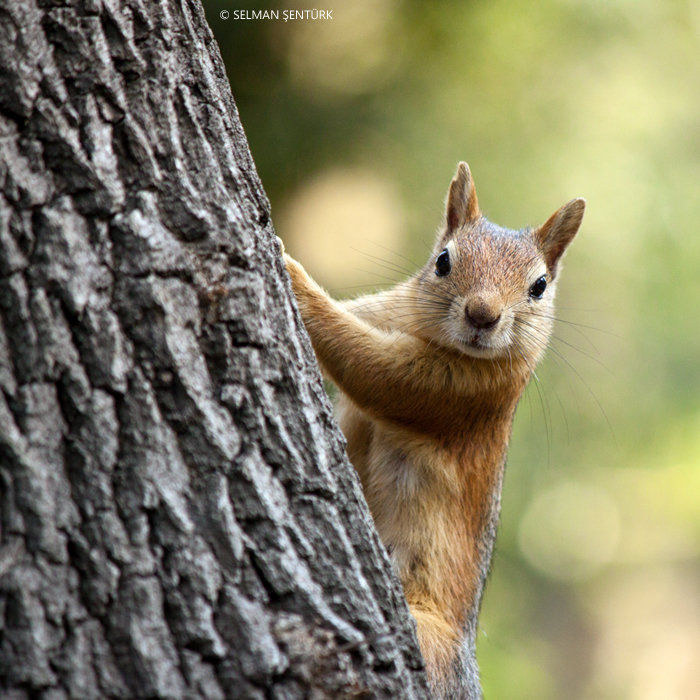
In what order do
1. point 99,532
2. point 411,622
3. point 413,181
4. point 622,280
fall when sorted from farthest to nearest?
point 622,280 → point 413,181 → point 411,622 → point 99,532

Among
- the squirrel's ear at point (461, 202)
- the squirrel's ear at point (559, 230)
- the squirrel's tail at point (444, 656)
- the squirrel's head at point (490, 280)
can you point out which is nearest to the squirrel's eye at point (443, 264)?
the squirrel's head at point (490, 280)

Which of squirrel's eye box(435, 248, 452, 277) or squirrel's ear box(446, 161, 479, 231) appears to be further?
squirrel's ear box(446, 161, 479, 231)

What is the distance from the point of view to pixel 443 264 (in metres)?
3.94

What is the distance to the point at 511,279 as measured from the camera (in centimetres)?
383

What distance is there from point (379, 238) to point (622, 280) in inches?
112

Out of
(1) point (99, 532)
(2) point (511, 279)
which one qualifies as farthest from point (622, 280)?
(1) point (99, 532)

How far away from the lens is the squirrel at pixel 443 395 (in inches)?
143

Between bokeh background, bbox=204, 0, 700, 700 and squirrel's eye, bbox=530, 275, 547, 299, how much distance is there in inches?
73.2

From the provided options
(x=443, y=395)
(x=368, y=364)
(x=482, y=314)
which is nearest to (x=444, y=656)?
(x=443, y=395)

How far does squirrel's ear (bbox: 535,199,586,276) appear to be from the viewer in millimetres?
4074

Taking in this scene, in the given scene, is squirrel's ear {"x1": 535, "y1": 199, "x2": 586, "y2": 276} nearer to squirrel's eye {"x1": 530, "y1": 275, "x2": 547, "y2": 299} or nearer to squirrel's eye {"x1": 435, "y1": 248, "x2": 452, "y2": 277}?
squirrel's eye {"x1": 530, "y1": 275, "x2": 547, "y2": 299}

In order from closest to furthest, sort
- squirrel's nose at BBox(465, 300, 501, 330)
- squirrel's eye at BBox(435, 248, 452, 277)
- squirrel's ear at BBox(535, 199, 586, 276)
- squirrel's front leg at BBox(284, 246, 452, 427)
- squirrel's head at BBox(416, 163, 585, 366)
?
1. squirrel's nose at BBox(465, 300, 501, 330)
2. squirrel's head at BBox(416, 163, 585, 366)
3. squirrel's front leg at BBox(284, 246, 452, 427)
4. squirrel's eye at BBox(435, 248, 452, 277)
5. squirrel's ear at BBox(535, 199, 586, 276)

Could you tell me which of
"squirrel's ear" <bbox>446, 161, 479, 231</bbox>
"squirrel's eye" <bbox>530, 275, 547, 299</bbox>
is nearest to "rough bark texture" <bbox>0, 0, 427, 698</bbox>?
"squirrel's eye" <bbox>530, 275, 547, 299</bbox>

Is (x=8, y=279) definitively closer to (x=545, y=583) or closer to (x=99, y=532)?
(x=99, y=532)
